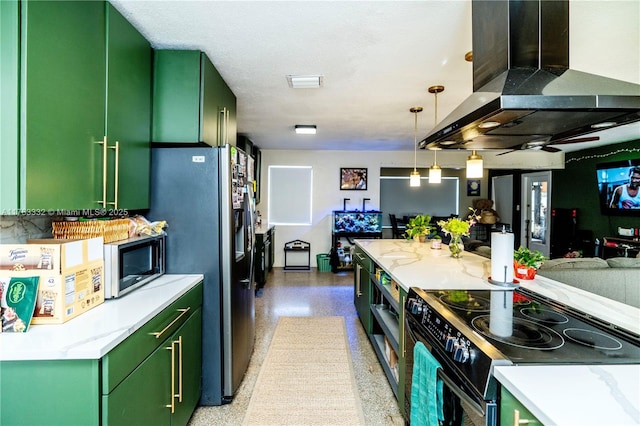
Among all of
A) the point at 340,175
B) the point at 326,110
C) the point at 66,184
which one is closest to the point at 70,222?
the point at 66,184

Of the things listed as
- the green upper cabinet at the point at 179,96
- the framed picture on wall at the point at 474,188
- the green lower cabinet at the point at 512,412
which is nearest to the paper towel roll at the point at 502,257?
the green lower cabinet at the point at 512,412

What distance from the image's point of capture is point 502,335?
1211 mm

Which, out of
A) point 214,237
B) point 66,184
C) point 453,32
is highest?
point 453,32

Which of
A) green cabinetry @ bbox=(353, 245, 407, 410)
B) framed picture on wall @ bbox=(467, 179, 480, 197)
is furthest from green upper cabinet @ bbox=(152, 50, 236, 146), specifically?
framed picture on wall @ bbox=(467, 179, 480, 197)

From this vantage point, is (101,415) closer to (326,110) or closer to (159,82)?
(159,82)

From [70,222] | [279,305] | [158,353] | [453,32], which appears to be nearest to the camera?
[158,353]

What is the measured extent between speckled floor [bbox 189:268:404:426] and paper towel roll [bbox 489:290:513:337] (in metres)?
1.01

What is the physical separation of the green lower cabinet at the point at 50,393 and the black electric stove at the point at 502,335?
4.14 feet

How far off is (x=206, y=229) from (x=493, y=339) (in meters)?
1.69

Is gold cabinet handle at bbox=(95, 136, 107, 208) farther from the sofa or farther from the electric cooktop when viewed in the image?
the sofa

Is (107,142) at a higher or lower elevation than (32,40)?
lower

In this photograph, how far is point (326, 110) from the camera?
365 centimetres

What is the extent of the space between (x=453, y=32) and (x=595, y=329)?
170 cm

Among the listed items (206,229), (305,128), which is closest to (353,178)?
(305,128)
